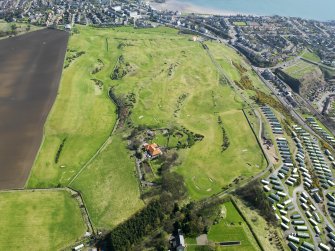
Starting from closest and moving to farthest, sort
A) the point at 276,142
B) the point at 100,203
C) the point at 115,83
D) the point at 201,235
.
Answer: the point at 201,235 < the point at 100,203 < the point at 276,142 < the point at 115,83

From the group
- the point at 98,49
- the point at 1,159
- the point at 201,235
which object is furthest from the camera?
the point at 98,49

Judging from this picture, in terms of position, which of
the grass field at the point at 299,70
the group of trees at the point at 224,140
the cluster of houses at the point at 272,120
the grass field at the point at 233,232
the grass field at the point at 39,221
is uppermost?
A: the grass field at the point at 299,70

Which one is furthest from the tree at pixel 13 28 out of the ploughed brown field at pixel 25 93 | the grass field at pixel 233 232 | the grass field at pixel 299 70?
the grass field at pixel 233 232

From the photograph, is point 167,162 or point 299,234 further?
point 167,162

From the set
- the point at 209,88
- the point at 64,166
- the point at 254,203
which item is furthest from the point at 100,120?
the point at 254,203

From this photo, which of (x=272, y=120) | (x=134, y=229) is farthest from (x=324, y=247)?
(x=272, y=120)

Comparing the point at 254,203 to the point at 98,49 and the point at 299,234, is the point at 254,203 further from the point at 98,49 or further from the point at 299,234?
the point at 98,49

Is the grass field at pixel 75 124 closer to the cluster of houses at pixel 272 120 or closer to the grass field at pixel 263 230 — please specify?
the grass field at pixel 263 230
